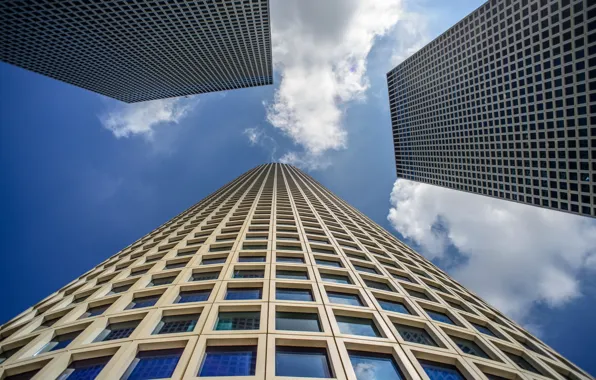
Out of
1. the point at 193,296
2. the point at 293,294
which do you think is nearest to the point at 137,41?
the point at 193,296

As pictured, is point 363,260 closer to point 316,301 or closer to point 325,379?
point 316,301

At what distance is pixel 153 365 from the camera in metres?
13.2

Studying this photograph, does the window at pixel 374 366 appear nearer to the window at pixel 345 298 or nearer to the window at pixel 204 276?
the window at pixel 345 298

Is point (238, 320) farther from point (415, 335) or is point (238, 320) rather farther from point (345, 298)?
point (415, 335)

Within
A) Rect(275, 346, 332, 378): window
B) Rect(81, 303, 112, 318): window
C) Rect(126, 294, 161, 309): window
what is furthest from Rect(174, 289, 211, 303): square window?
Rect(275, 346, 332, 378): window

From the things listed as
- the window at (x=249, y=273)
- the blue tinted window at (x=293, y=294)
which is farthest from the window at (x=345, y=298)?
the window at (x=249, y=273)

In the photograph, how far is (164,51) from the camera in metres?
111

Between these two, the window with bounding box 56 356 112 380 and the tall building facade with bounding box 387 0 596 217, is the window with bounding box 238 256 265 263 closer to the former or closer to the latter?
the window with bounding box 56 356 112 380

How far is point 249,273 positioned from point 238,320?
5890mm

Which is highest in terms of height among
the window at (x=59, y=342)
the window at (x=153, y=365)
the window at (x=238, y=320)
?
the window at (x=238, y=320)

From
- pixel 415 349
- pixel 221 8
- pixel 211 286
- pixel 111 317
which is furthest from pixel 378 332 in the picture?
pixel 221 8

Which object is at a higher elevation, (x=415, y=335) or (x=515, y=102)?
(x=515, y=102)

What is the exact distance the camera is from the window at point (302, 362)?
12781 mm

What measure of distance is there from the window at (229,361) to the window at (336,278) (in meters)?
8.92
